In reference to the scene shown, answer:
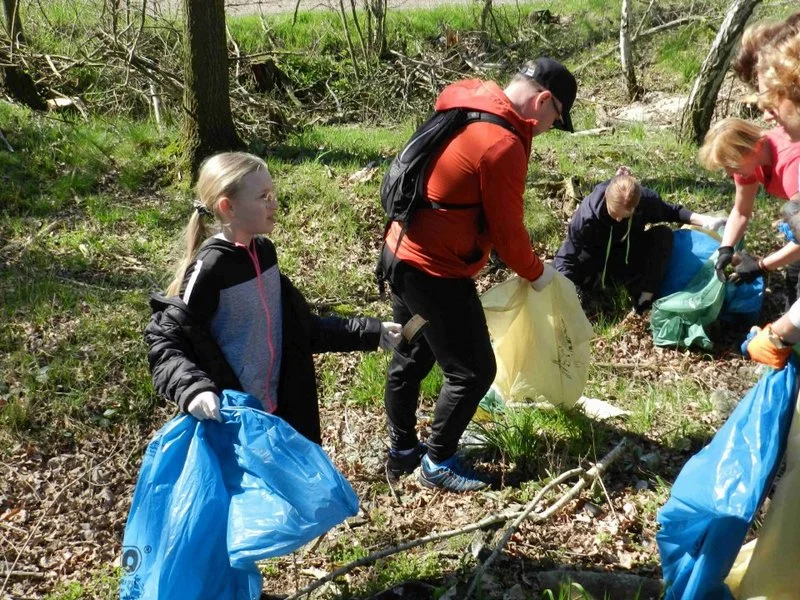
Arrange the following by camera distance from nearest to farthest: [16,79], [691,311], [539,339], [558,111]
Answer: [558,111]
[539,339]
[691,311]
[16,79]

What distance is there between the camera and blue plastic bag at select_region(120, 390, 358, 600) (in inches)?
91.2

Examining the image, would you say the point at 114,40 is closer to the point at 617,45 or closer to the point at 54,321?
the point at 54,321

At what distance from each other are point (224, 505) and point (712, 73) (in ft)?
18.8

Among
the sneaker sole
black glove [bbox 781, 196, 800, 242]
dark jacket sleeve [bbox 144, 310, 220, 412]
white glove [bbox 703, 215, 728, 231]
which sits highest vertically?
black glove [bbox 781, 196, 800, 242]

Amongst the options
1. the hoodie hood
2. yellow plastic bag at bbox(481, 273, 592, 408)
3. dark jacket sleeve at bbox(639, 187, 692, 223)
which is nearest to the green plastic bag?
dark jacket sleeve at bbox(639, 187, 692, 223)

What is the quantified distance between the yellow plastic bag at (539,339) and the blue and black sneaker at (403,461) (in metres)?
0.55

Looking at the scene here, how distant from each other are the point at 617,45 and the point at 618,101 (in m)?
1.30

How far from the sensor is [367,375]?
14.5ft

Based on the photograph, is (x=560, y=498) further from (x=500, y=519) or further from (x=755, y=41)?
(x=755, y=41)

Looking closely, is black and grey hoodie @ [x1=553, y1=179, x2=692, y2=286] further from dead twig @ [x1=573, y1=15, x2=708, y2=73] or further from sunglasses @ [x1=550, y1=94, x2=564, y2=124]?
dead twig @ [x1=573, y1=15, x2=708, y2=73]

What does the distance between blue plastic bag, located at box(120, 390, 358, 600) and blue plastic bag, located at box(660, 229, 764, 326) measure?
10.6 ft

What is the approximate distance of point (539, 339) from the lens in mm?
3838

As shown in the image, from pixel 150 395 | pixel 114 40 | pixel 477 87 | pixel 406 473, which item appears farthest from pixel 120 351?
pixel 114 40

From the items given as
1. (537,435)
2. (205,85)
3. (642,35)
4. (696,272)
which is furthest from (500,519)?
(642,35)
